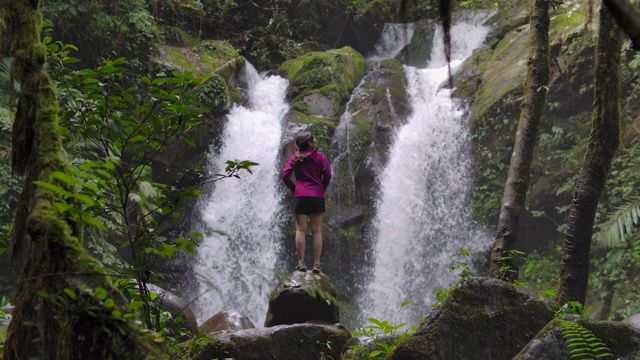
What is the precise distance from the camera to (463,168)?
1483cm

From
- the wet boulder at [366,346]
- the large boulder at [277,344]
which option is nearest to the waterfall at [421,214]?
the large boulder at [277,344]

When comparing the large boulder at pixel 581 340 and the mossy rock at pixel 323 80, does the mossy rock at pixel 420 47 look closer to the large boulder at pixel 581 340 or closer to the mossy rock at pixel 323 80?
the mossy rock at pixel 323 80

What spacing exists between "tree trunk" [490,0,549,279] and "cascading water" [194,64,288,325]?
6144 mm

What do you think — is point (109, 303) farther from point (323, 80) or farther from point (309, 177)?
point (323, 80)

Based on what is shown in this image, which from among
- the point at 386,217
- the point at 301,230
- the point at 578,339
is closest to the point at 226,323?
the point at 301,230

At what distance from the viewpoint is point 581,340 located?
4.07m

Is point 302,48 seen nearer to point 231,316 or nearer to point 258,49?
point 258,49

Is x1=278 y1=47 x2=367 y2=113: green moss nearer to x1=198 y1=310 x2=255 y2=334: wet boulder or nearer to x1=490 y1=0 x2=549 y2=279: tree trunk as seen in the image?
x1=198 y1=310 x2=255 y2=334: wet boulder

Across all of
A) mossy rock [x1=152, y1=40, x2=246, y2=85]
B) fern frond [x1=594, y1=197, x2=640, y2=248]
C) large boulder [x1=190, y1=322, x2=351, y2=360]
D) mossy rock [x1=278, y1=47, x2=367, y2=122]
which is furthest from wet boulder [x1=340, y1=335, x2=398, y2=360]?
mossy rock [x1=152, y1=40, x2=246, y2=85]

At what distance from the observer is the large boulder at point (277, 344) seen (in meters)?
6.06

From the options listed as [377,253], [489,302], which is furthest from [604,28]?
[377,253]

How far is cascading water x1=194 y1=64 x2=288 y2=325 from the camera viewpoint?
42.7ft

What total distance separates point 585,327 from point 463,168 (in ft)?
35.3

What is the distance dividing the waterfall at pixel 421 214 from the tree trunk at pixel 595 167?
6262mm
